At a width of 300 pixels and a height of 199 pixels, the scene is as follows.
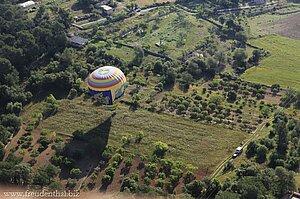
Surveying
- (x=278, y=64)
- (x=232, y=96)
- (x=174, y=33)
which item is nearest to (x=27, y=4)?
(x=174, y=33)

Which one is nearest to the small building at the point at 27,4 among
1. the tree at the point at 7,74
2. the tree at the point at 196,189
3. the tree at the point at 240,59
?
the tree at the point at 7,74

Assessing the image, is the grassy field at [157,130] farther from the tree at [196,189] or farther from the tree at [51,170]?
the tree at [51,170]

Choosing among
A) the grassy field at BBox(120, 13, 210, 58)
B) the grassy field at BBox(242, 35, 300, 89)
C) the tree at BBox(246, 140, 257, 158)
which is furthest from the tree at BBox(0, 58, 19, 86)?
the grassy field at BBox(242, 35, 300, 89)

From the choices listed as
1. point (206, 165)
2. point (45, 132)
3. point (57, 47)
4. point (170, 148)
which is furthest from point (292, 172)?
point (57, 47)

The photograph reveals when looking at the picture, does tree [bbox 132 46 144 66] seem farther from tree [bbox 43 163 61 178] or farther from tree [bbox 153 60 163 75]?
tree [bbox 43 163 61 178]

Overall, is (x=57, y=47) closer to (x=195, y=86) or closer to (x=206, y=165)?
→ (x=195, y=86)
